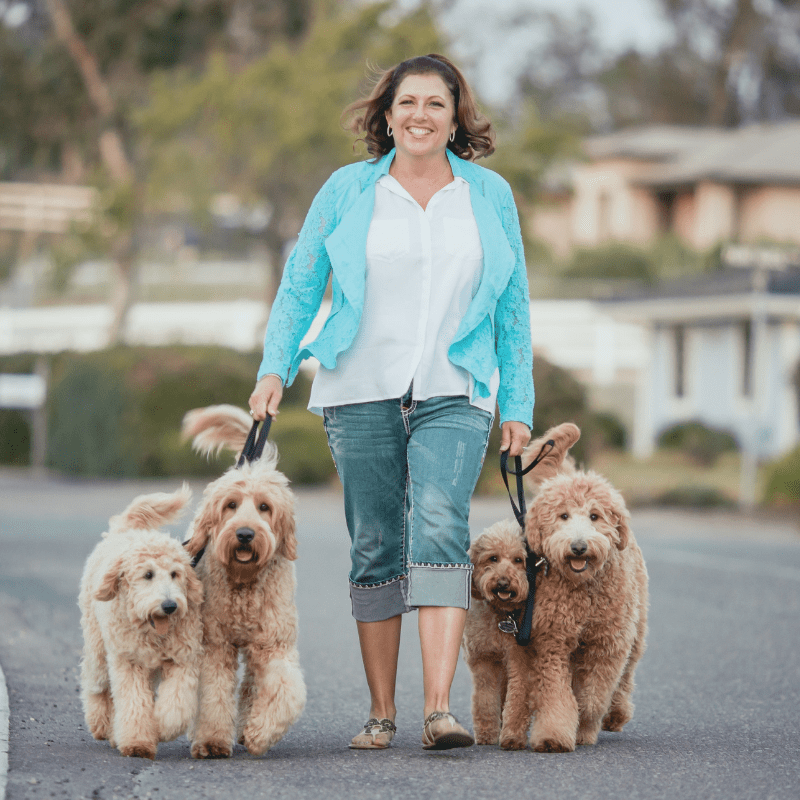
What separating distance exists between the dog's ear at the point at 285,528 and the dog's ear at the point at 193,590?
30 centimetres

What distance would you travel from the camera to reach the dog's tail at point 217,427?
5.40m

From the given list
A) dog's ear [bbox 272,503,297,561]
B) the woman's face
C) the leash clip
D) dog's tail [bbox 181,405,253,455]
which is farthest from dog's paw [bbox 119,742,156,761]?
the woman's face

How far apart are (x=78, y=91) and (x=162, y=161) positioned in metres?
8.42

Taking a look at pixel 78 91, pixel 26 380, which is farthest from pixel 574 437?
pixel 78 91

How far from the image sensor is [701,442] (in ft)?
99.8

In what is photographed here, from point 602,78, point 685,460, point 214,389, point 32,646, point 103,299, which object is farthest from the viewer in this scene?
point 602,78

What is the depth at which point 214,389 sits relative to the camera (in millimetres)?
23062

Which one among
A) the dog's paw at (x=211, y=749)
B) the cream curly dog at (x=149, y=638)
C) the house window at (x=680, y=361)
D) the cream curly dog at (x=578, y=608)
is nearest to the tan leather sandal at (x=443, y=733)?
the cream curly dog at (x=578, y=608)

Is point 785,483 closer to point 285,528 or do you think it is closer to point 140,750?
point 285,528

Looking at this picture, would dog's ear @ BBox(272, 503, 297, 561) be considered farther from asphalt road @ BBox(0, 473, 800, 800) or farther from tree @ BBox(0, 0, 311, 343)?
tree @ BBox(0, 0, 311, 343)

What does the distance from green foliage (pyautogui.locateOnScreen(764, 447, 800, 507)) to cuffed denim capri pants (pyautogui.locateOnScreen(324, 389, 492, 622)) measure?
1694cm

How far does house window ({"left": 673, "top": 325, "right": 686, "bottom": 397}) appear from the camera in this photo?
3475cm

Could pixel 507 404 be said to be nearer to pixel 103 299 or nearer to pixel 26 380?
pixel 26 380

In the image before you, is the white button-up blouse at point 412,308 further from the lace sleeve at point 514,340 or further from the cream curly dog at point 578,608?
the cream curly dog at point 578,608
